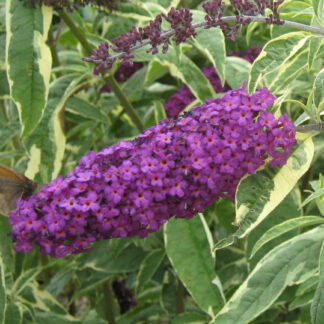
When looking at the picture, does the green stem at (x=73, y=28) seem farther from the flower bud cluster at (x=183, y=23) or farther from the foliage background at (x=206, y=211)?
the flower bud cluster at (x=183, y=23)

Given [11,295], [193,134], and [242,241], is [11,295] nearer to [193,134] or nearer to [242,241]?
[242,241]

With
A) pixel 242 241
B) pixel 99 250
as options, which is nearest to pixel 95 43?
pixel 99 250

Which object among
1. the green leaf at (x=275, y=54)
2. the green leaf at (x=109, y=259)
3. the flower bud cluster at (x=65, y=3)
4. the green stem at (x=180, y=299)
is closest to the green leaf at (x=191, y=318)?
the green stem at (x=180, y=299)

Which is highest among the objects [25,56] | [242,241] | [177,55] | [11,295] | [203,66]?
[25,56]

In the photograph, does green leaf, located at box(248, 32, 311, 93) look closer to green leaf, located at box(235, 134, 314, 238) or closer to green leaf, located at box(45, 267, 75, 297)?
green leaf, located at box(235, 134, 314, 238)

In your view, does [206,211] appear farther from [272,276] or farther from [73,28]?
[73,28]

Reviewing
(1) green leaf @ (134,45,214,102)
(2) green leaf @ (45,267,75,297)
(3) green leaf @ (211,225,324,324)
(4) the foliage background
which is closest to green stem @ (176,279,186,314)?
(4) the foliage background
